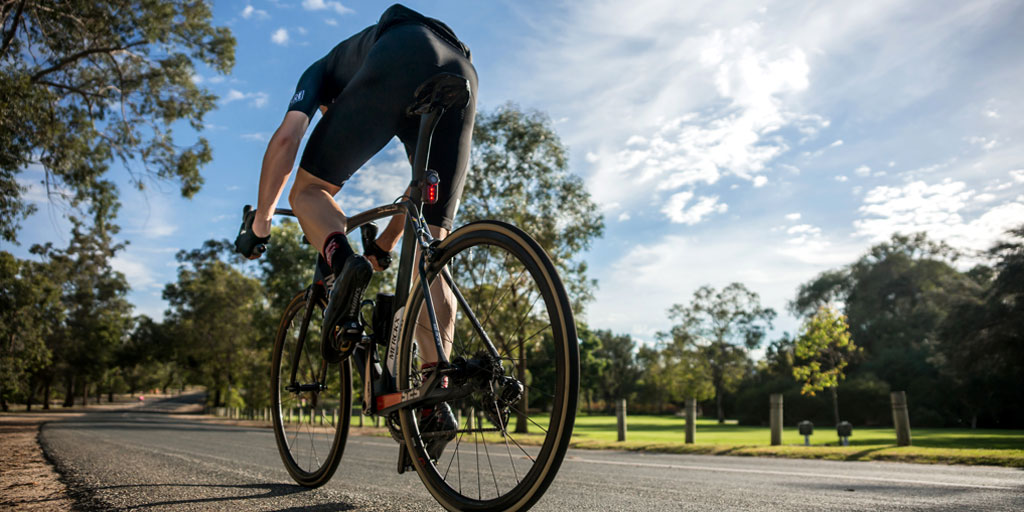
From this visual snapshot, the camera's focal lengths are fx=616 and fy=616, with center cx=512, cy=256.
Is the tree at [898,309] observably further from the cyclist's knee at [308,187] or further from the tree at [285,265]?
the cyclist's knee at [308,187]

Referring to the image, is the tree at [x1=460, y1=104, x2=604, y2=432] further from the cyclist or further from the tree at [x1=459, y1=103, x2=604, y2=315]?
the cyclist

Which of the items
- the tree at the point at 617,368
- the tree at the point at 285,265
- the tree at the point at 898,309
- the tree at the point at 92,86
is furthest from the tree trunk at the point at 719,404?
the tree at the point at 92,86

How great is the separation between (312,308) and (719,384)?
62229 millimetres

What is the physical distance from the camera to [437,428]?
209 cm

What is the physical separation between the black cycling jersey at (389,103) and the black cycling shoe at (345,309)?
42 centimetres

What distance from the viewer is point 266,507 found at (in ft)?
7.65

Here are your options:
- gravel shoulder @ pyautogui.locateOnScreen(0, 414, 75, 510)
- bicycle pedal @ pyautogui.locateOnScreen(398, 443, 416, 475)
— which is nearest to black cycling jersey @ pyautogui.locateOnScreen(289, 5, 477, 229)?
bicycle pedal @ pyautogui.locateOnScreen(398, 443, 416, 475)

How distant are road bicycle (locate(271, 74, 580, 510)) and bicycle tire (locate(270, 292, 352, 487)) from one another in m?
0.02

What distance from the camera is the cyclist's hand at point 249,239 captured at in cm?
263

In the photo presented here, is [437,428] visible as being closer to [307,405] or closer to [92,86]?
[307,405]

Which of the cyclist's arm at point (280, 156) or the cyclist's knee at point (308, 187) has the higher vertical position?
the cyclist's arm at point (280, 156)

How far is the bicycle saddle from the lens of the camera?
2.14m

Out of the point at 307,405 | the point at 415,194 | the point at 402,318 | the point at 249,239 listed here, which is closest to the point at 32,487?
the point at 307,405

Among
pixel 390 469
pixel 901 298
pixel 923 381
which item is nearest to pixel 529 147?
pixel 390 469
